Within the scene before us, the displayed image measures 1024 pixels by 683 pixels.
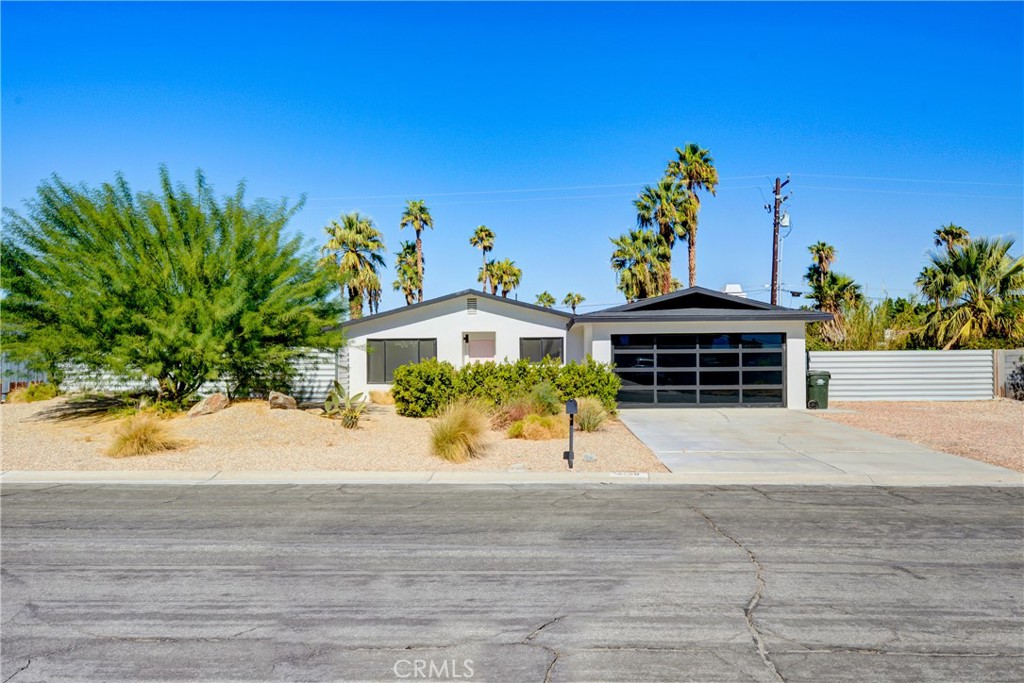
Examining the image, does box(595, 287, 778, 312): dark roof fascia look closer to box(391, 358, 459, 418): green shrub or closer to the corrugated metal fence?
the corrugated metal fence

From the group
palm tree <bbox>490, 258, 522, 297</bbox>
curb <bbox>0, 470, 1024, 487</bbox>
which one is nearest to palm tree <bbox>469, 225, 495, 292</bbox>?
palm tree <bbox>490, 258, 522, 297</bbox>

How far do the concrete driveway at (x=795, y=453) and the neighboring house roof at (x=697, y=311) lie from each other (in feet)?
11.5

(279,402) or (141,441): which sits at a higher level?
(279,402)

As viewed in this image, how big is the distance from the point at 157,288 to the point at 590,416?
10.2 m

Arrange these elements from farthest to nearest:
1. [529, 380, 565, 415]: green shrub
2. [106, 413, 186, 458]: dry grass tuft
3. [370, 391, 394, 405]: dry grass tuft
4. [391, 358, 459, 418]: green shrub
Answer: [370, 391, 394, 405]: dry grass tuft < [391, 358, 459, 418]: green shrub < [529, 380, 565, 415]: green shrub < [106, 413, 186, 458]: dry grass tuft

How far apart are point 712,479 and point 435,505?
13.9 feet

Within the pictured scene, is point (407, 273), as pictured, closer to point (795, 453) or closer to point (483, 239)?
point (483, 239)

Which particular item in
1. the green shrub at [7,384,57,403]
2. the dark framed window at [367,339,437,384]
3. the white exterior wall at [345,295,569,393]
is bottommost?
the green shrub at [7,384,57,403]

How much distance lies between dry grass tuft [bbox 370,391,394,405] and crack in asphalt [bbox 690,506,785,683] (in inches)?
644

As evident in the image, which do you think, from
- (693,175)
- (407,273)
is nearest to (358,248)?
(407,273)

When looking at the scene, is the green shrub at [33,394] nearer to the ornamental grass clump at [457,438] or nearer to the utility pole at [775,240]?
the ornamental grass clump at [457,438]

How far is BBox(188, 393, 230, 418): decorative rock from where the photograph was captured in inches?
585

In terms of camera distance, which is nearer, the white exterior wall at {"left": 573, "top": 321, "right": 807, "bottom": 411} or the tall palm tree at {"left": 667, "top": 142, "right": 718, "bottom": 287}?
the white exterior wall at {"left": 573, "top": 321, "right": 807, "bottom": 411}

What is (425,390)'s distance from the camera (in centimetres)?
1764
